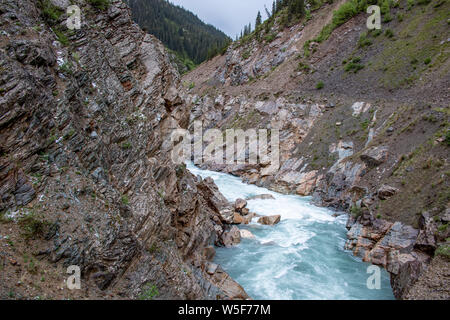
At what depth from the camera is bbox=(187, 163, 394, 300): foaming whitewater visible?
433 inches

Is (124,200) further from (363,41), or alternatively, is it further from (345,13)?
(345,13)

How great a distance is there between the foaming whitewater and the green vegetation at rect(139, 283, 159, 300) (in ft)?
16.2

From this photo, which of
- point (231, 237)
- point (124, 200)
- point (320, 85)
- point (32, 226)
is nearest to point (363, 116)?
point (320, 85)

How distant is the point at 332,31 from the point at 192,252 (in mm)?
39666

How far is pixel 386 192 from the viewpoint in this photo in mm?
14734

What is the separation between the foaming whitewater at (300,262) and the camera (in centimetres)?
1101

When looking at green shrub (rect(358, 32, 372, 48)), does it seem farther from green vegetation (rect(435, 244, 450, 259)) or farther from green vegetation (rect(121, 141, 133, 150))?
green vegetation (rect(121, 141, 133, 150))

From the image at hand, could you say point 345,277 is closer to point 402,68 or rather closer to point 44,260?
point 44,260

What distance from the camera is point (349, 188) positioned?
18.8 meters

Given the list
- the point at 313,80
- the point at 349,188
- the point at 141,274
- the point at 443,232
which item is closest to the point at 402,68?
the point at 313,80

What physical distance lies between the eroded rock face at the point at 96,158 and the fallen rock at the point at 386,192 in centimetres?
1041

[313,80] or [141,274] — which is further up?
[313,80]

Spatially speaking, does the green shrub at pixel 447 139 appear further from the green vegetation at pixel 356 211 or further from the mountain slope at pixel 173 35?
the mountain slope at pixel 173 35

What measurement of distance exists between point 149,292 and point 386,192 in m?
13.9
